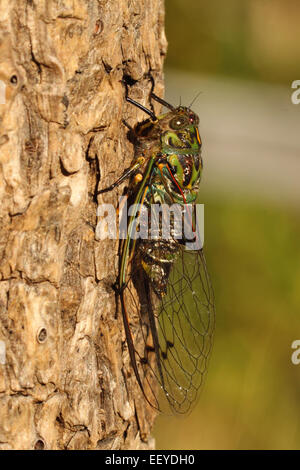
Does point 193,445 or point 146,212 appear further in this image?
point 193,445

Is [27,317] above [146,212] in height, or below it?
below

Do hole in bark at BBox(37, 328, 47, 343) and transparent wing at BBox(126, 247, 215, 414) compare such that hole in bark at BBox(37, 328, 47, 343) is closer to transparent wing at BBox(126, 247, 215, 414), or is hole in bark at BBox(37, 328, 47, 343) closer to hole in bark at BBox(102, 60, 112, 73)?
transparent wing at BBox(126, 247, 215, 414)

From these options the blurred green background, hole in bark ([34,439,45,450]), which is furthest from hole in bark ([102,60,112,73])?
the blurred green background

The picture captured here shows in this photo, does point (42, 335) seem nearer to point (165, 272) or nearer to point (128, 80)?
point (165, 272)

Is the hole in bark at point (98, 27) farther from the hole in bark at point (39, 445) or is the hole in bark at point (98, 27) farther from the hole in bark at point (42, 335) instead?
the hole in bark at point (39, 445)

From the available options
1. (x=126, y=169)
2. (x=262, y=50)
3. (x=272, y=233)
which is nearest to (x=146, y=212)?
(x=126, y=169)

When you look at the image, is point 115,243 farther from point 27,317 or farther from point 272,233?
point 272,233

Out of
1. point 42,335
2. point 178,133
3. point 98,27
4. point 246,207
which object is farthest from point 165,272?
point 246,207
